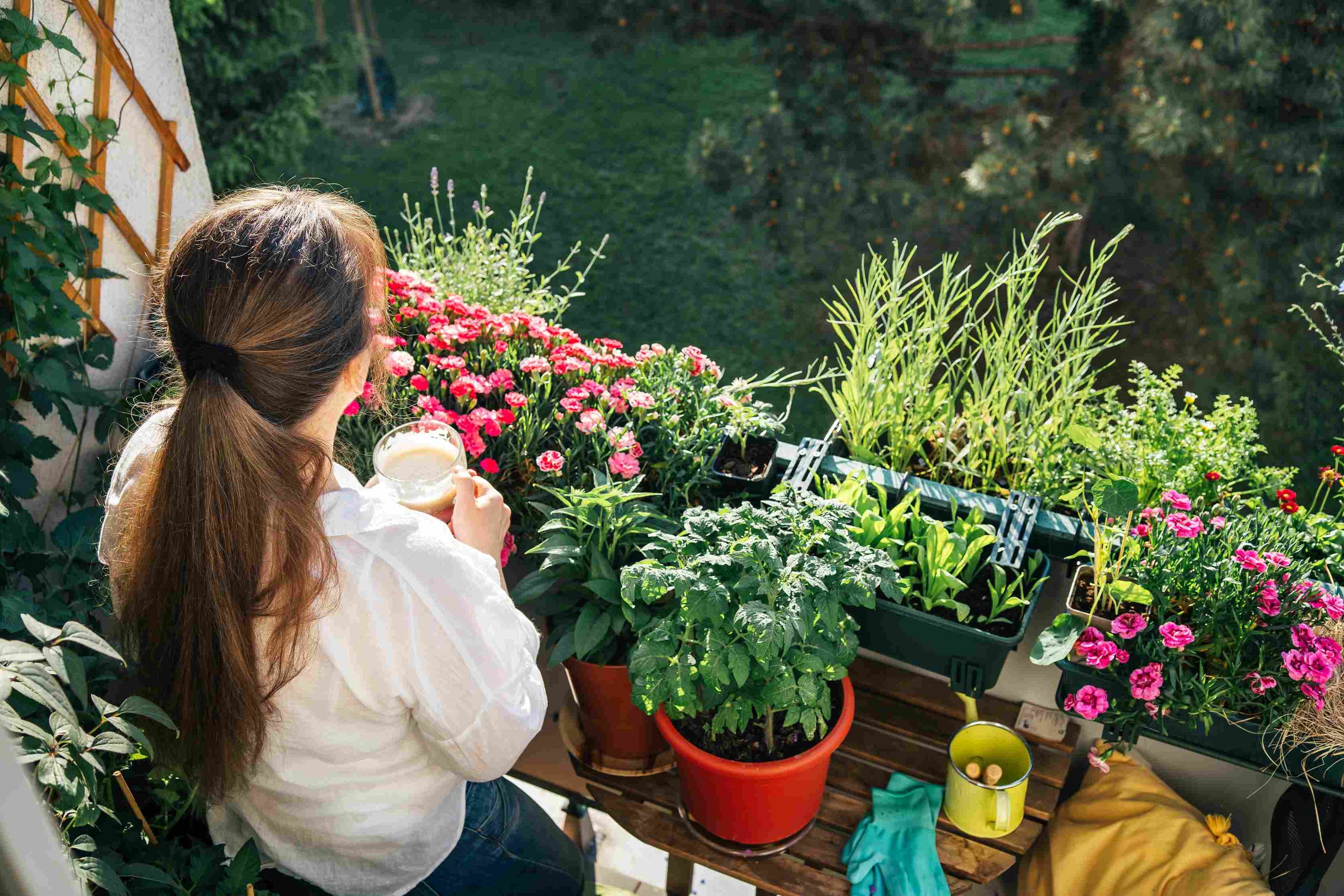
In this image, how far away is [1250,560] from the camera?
5.10ft

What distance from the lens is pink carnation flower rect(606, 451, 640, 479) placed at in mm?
1804

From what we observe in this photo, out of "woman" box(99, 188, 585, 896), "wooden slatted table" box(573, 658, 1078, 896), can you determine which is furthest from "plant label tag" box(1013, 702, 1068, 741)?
"woman" box(99, 188, 585, 896)

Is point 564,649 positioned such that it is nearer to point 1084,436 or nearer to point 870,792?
point 870,792

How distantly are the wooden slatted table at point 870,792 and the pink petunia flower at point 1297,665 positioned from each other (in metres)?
0.46

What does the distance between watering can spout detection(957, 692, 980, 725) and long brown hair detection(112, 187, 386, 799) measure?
3.87 feet

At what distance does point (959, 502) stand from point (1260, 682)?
60 centimetres

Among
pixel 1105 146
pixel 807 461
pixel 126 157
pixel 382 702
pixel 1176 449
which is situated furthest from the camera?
pixel 1105 146

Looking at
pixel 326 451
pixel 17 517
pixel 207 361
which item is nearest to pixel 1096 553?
pixel 326 451

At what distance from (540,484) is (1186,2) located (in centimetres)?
265

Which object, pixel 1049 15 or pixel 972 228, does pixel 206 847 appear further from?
pixel 1049 15

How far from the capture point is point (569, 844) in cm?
177

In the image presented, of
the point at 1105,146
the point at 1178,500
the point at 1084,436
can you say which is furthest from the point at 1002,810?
the point at 1105,146

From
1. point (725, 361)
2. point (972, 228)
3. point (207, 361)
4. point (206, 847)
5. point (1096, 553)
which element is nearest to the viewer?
point (207, 361)

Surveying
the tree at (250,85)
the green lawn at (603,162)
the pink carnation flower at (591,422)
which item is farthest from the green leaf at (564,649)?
the tree at (250,85)
